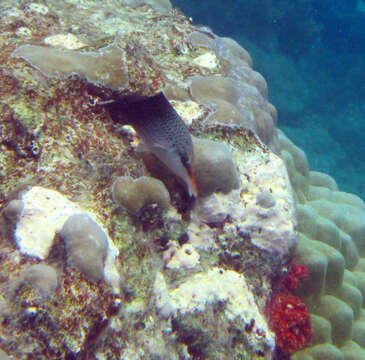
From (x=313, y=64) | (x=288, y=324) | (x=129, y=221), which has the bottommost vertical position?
(x=313, y=64)

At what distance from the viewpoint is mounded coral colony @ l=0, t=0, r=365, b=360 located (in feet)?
5.53

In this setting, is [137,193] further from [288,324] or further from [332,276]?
[332,276]

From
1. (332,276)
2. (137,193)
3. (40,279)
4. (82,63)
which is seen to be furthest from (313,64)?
(40,279)

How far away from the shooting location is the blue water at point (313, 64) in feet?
55.4

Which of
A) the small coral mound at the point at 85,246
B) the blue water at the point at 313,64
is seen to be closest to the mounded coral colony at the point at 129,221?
the small coral mound at the point at 85,246

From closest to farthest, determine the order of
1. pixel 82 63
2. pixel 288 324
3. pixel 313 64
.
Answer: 1. pixel 82 63
2. pixel 288 324
3. pixel 313 64

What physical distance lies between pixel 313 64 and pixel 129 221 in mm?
20260

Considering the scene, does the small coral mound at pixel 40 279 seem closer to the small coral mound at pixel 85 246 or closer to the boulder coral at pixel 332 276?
the small coral mound at pixel 85 246

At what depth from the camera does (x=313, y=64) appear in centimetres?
1927

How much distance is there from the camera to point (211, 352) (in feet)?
6.93

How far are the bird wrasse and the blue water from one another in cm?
1552

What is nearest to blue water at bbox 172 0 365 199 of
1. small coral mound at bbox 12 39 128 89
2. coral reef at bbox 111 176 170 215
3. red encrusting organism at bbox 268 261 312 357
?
small coral mound at bbox 12 39 128 89

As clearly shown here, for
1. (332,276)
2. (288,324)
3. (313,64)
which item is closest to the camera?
(288,324)

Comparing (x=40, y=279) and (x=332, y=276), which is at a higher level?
(x=40, y=279)
